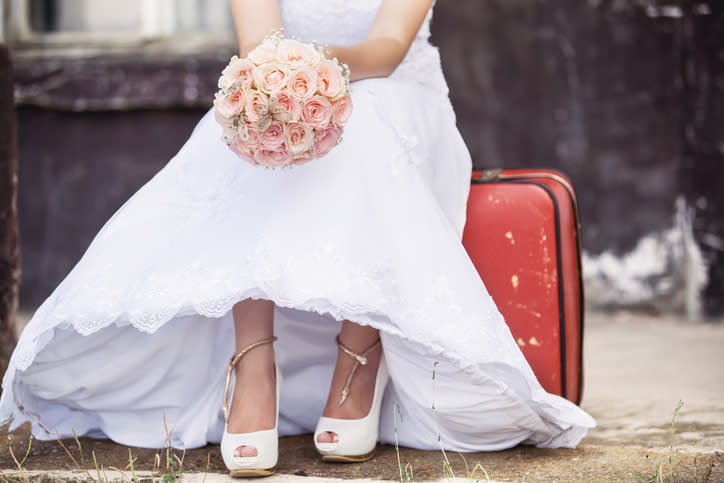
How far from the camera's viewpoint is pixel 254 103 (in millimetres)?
1323

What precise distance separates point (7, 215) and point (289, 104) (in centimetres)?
130

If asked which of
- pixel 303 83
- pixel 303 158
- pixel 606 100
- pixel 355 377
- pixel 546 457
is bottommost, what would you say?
pixel 546 457

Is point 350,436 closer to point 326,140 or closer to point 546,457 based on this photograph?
point 546,457

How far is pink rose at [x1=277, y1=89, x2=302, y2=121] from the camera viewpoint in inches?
51.7

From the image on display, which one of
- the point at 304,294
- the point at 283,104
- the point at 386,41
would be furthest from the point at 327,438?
the point at 386,41

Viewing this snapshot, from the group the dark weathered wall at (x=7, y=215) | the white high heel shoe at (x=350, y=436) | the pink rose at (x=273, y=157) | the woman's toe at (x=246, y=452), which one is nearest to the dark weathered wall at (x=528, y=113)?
the dark weathered wall at (x=7, y=215)

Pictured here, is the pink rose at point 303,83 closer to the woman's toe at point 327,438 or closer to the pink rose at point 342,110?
Answer: the pink rose at point 342,110

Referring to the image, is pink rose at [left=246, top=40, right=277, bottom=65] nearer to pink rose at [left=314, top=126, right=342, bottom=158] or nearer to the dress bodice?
pink rose at [left=314, top=126, right=342, bottom=158]

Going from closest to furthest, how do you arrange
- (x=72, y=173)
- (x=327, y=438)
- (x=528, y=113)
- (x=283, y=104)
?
(x=283, y=104)
(x=327, y=438)
(x=528, y=113)
(x=72, y=173)

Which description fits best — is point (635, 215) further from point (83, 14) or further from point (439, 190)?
point (83, 14)

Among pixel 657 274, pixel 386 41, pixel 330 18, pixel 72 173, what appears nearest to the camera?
pixel 386 41

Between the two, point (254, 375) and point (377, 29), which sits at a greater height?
point (377, 29)

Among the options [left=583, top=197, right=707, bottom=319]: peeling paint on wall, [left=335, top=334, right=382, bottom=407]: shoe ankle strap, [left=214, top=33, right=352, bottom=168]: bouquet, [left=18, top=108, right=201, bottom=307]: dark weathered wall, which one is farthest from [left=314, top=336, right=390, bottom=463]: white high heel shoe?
[left=18, top=108, right=201, bottom=307]: dark weathered wall

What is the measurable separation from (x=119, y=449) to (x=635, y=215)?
2551mm
